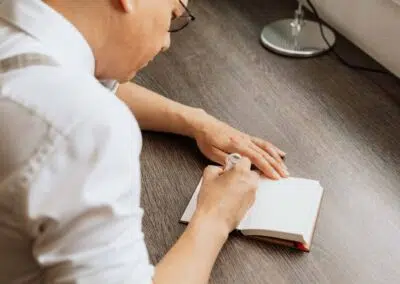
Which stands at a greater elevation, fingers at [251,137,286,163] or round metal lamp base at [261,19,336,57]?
fingers at [251,137,286,163]

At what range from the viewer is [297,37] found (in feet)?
5.06

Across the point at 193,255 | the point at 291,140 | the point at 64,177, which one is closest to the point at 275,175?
the point at 291,140

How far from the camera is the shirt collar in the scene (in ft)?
2.24

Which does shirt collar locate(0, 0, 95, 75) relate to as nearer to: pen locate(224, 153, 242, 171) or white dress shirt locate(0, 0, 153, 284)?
white dress shirt locate(0, 0, 153, 284)

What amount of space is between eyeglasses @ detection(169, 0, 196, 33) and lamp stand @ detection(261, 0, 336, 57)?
0.21 m

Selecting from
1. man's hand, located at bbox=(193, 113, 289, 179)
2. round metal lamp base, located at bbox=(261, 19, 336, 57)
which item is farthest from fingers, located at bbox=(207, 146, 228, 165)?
round metal lamp base, located at bbox=(261, 19, 336, 57)

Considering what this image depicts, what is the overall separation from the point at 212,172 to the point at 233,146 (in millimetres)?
97

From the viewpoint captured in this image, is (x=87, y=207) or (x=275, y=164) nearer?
(x=87, y=207)

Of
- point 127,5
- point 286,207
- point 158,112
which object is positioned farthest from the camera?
point 158,112

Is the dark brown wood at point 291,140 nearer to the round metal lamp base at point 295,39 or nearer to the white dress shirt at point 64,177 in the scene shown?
the round metal lamp base at point 295,39

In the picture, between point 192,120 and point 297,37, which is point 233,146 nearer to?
point 192,120

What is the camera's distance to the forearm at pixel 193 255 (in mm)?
849

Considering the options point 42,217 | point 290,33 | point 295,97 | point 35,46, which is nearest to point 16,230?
point 42,217

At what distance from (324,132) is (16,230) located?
0.72 m
